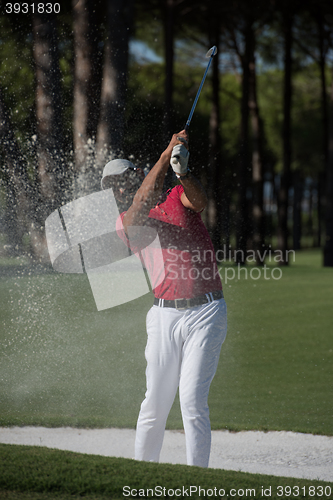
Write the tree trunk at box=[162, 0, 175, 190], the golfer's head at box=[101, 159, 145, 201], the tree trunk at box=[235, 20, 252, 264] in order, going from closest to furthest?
the golfer's head at box=[101, 159, 145, 201] → the tree trunk at box=[162, 0, 175, 190] → the tree trunk at box=[235, 20, 252, 264]

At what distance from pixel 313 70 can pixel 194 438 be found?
82.9 feet

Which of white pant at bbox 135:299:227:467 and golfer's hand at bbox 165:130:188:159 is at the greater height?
golfer's hand at bbox 165:130:188:159

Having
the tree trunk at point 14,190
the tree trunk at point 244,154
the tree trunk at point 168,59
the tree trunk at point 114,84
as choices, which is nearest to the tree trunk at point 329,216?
the tree trunk at point 244,154

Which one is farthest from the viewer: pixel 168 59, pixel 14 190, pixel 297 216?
pixel 297 216

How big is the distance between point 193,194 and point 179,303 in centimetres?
57

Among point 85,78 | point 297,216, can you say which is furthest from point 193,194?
point 297,216

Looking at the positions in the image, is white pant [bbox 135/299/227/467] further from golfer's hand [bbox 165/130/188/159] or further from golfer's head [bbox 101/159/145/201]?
golfer's hand [bbox 165/130/188/159]

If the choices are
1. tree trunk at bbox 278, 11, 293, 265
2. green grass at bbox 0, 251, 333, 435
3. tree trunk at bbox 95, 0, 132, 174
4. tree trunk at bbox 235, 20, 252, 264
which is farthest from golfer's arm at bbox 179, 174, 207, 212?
tree trunk at bbox 278, 11, 293, 265

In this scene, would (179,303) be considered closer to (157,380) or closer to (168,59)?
(157,380)

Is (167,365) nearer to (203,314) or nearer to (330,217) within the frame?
(203,314)

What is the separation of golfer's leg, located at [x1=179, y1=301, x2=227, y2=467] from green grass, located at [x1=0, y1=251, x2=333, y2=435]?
5.61 feet

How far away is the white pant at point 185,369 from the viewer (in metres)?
2.88

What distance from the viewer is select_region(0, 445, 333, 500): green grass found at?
2.47m

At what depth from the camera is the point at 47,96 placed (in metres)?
8.84
